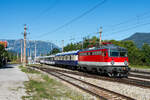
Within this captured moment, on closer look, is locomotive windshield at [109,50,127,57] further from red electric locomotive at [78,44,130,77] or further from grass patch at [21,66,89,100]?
grass patch at [21,66,89,100]

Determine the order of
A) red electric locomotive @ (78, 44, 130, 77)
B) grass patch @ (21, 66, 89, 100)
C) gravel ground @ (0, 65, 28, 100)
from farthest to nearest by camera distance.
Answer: red electric locomotive @ (78, 44, 130, 77) < grass patch @ (21, 66, 89, 100) < gravel ground @ (0, 65, 28, 100)

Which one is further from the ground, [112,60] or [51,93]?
[112,60]

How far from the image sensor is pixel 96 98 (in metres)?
11.4

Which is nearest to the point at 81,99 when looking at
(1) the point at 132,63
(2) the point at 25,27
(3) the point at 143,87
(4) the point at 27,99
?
(4) the point at 27,99

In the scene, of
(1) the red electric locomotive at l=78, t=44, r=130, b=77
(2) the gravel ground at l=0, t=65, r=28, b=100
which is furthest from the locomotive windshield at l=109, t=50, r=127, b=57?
(2) the gravel ground at l=0, t=65, r=28, b=100

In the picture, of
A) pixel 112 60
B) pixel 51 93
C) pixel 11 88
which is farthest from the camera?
pixel 112 60

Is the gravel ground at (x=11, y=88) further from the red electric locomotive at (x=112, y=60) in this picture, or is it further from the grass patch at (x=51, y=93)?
the red electric locomotive at (x=112, y=60)

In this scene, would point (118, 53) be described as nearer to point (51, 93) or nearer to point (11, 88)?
point (51, 93)

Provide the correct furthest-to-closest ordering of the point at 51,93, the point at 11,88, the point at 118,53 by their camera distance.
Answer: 1. the point at 118,53
2. the point at 11,88
3. the point at 51,93

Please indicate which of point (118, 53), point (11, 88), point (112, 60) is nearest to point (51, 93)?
point (11, 88)

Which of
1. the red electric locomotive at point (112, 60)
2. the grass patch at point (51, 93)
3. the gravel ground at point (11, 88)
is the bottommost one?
the grass patch at point (51, 93)

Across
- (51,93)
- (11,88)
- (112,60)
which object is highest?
(112,60)

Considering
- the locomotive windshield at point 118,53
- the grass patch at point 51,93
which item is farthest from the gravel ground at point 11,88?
the locomotive windshield at point 118,53

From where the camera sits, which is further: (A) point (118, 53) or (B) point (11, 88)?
(A) point (118, 53)
